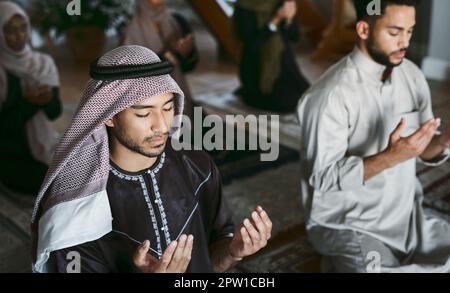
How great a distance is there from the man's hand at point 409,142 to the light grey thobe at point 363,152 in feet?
0.50

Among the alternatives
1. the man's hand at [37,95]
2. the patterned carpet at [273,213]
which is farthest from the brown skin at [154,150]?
the man's hand at [37,95]

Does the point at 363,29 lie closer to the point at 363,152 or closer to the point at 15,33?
the point at 363,152

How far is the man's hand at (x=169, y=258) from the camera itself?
4.09ft

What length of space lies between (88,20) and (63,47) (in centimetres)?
87

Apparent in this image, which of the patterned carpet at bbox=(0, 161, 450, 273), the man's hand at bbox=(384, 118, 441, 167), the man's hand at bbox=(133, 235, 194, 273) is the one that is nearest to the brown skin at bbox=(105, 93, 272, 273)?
the man's hand at bbox=(133, 235, 194, 273)

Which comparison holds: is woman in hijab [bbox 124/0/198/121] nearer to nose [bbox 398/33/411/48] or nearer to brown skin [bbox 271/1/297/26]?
brown skin [bbox 271/1/297/26]

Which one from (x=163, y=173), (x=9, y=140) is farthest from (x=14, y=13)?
(x=163, y=173)

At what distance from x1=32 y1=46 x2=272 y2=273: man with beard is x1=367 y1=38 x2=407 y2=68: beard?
73 centimetres

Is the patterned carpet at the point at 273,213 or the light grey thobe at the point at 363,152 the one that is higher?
the light grey thobe at the point at 363,152

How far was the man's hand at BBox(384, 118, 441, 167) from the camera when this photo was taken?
1.76 m

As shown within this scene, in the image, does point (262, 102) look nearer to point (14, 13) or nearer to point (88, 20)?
point (14, 13)

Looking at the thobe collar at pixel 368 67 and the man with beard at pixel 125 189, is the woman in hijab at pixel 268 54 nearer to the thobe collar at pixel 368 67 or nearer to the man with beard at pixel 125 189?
the thobe collar at pixel 368 67

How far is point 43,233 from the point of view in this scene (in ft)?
4.38

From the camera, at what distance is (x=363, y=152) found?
2084mm
